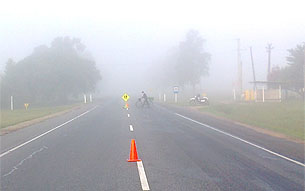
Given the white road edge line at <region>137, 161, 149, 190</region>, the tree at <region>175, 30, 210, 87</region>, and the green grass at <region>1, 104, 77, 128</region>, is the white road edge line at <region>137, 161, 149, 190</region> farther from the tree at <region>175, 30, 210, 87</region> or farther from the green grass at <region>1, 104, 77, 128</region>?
the tree at <region>175, 30, 210, 87</region>

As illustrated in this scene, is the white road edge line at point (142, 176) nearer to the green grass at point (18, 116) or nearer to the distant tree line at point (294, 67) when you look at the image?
the green grass at point (18, 116)

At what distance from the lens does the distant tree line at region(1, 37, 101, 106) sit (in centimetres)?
6712

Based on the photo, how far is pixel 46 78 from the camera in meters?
69.0

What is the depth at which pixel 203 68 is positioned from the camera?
8894 cm

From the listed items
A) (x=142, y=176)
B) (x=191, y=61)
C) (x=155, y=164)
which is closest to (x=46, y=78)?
(x=191, y=61)

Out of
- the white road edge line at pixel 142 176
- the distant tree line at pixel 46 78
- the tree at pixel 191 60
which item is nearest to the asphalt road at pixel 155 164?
the white road edge line at pixel 142 176

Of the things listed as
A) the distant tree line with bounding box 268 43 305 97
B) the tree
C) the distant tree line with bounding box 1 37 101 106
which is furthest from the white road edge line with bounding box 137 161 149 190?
the tree

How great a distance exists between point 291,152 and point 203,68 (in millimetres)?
75951

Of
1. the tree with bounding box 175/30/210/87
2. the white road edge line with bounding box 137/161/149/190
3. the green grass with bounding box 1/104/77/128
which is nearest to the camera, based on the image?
the white road edge line with bounding box 137/161/149/190

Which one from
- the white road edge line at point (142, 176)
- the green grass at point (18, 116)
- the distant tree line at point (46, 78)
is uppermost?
the distant tree line at point (46, 78)

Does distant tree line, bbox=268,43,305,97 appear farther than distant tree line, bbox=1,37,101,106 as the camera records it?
No

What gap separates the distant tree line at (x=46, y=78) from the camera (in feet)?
220

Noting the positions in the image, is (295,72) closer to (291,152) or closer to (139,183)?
(291,152)

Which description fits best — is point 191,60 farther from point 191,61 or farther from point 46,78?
point 46,78
